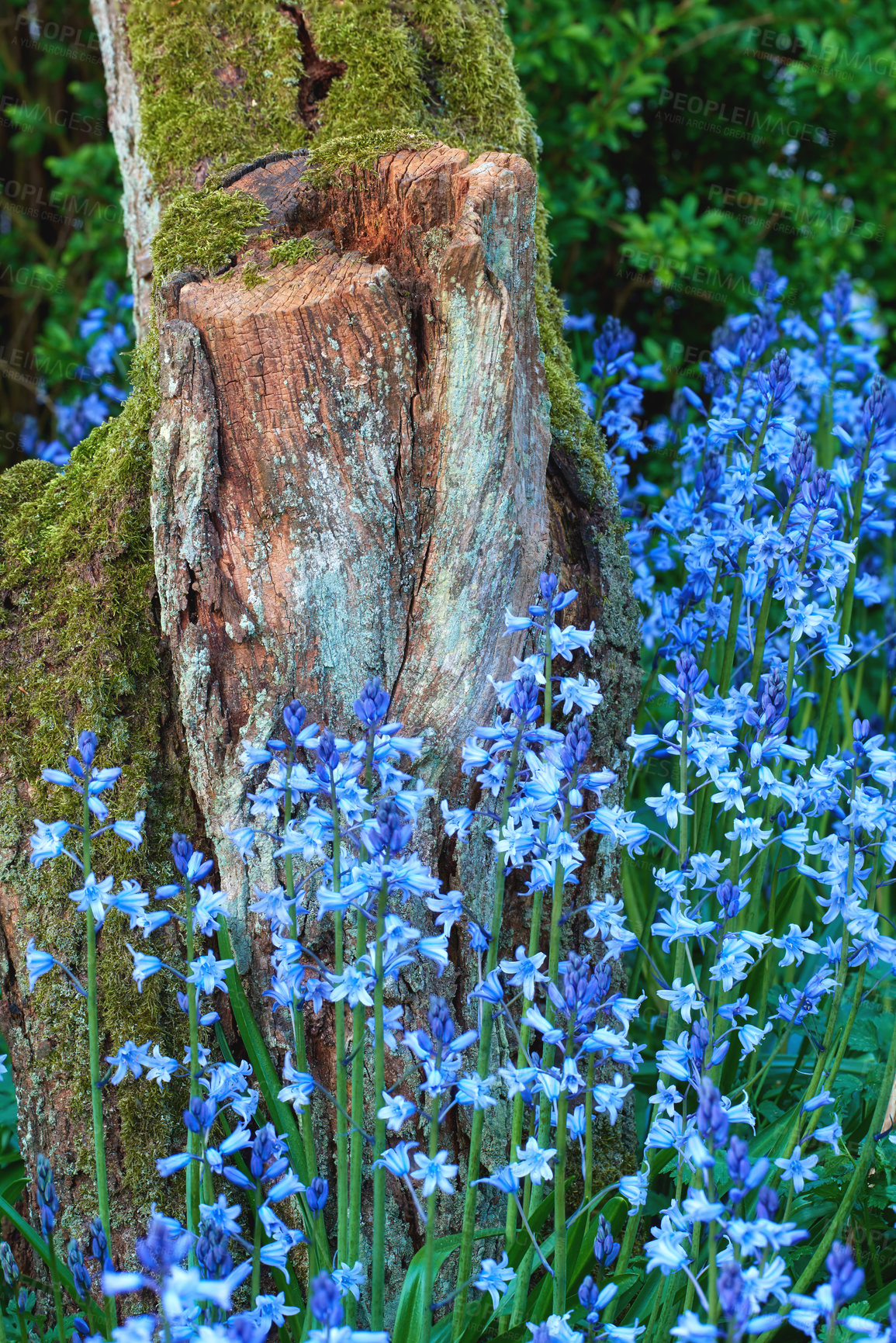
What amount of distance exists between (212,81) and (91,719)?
2101mm

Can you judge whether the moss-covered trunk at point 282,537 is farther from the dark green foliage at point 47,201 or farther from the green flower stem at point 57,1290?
the dark green foliage at point 47,201

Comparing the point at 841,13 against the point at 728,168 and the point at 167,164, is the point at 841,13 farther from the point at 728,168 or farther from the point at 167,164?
the point at 167,164

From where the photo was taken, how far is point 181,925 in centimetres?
253

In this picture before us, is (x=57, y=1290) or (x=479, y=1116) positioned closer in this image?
(x=479, y=1116)

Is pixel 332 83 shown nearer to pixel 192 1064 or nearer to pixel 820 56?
pixel 192 1064

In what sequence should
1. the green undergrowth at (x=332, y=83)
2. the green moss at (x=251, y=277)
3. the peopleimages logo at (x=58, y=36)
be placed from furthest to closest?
the peopleimages logo at (x=58, y=36) < the green undergrowth at (x=332, y=83) < the green moss at (x=251, y=277)

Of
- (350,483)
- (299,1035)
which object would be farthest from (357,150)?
(299,1035)

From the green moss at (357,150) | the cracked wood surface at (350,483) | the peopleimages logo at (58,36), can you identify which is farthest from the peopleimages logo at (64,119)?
the cracked wood surface at (350,483)

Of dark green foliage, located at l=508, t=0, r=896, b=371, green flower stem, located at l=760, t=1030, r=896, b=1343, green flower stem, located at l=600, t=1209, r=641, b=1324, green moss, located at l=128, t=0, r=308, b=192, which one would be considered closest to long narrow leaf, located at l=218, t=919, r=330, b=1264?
green flower stem, located at l=600, t=1209, r=641, b=1324

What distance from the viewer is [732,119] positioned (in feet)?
21.2

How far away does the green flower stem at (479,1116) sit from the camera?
1.82 metres

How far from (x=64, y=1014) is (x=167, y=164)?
252 cm

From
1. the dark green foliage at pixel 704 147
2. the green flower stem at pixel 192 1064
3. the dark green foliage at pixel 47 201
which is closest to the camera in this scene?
the green flower stem at pixel 192 1064

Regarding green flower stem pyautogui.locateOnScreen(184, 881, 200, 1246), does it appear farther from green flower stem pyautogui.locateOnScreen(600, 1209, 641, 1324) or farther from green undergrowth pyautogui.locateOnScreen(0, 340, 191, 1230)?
green flower stem pyautogui.locateOnScreen(600, 1209, 641, 1324)
